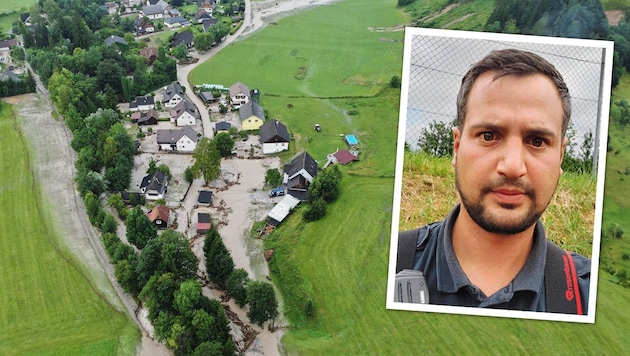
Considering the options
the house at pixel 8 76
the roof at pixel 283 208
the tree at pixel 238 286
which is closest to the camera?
the tree at pixel 238 286

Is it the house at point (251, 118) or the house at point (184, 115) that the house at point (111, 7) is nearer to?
the house at point (184, 115)

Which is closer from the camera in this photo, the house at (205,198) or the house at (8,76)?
the house at (205,198)

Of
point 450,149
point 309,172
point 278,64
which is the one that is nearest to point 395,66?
point 278,64

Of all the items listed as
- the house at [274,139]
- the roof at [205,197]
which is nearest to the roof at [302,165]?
the house at [274,139]

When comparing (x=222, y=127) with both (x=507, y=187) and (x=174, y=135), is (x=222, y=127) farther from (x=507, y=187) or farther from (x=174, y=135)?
(x=507, y=187)

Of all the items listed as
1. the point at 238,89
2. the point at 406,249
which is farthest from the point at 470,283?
the point at 238,89

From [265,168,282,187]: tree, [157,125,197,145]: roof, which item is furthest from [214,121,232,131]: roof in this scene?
[265,168,282,187]: tree

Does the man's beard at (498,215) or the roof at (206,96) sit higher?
the man's beard at (498,215)
